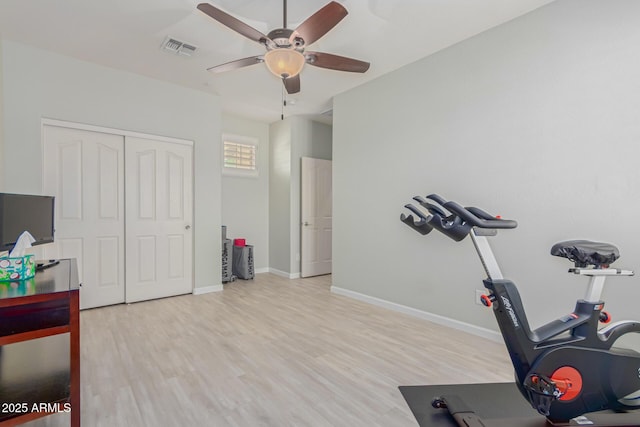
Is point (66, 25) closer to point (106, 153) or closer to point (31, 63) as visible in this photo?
point (31, 63)

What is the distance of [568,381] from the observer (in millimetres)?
1482

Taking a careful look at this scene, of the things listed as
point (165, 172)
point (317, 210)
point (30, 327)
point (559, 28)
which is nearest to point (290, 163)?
point (317, 210)

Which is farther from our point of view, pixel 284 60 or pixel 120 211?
pixel 120 211

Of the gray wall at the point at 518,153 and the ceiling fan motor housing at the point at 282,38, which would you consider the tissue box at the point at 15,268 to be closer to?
the ceiling fan motor housing at the point at 282,38

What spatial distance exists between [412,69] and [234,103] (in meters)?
2.65

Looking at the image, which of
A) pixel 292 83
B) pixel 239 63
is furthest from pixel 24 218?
pixel 292 83

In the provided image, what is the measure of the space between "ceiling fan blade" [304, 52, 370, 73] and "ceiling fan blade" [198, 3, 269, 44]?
39 cm

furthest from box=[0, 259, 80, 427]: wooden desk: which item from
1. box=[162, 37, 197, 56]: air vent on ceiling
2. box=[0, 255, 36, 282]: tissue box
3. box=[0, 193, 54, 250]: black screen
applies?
box=[162, 37, 197, 56]: air vent on ceiling

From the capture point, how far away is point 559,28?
238 centimetres

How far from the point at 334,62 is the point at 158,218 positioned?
115 inches

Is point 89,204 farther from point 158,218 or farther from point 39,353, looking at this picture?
point 39,353

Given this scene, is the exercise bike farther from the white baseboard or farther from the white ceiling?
the white baseboard

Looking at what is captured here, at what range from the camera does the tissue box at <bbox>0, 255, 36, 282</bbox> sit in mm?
1606

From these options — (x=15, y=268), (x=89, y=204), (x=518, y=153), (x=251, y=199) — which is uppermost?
(x=518, y=153)
